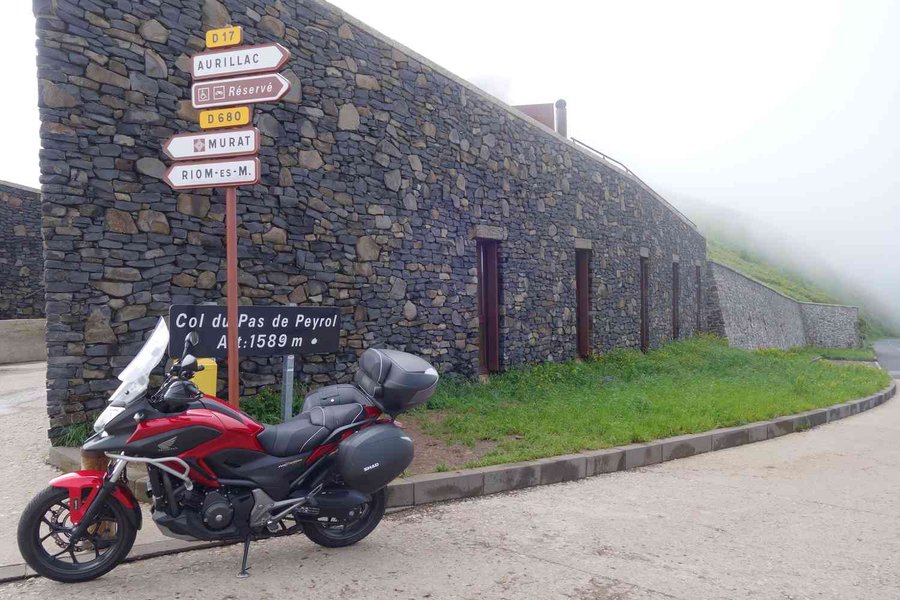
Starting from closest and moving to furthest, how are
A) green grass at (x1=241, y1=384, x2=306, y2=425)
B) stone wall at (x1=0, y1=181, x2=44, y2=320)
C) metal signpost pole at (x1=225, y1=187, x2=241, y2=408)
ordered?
metal signpost pole at (x1=225, y1=187, x2=241, y2=408) < green grass at (x1=241, y1=384, x2=306, y2=425) < stone wall at (x1=0, y1=181, x2=44, y2=320)

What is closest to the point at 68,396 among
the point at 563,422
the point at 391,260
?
the point at 391,260

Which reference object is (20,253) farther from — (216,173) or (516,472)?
(516,472)

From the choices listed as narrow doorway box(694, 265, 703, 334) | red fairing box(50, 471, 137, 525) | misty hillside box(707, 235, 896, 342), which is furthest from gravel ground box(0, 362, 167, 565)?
misty hillside box(707, 235, 896, 342)

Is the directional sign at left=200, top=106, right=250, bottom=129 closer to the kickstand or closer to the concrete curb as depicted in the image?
the concrete curb

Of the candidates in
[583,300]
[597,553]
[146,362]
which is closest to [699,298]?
[583,300]

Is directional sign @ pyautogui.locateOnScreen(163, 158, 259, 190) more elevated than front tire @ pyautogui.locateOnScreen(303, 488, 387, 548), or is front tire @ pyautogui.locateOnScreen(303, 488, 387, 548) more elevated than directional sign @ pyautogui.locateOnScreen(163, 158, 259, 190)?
directional sign @ pyautogui.locateOnScreen(163, 158, 259, 190)

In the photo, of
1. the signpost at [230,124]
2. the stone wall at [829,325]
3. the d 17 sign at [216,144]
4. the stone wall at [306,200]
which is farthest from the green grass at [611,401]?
the stone wall at [829,325]

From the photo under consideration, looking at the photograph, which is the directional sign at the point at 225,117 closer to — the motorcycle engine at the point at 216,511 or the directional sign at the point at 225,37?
the directional sign at the point at 225,37

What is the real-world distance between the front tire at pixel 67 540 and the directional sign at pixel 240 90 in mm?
2907

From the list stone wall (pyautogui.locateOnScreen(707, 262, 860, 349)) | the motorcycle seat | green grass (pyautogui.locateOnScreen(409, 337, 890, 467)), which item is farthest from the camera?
stone wall (pyautogui.locateOnScreen(707, 262, 860, 349))

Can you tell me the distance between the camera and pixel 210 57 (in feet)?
16.5

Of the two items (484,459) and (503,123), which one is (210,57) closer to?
(484,459)

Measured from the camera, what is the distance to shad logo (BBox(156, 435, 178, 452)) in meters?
3.53

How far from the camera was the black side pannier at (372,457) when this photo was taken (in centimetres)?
388
